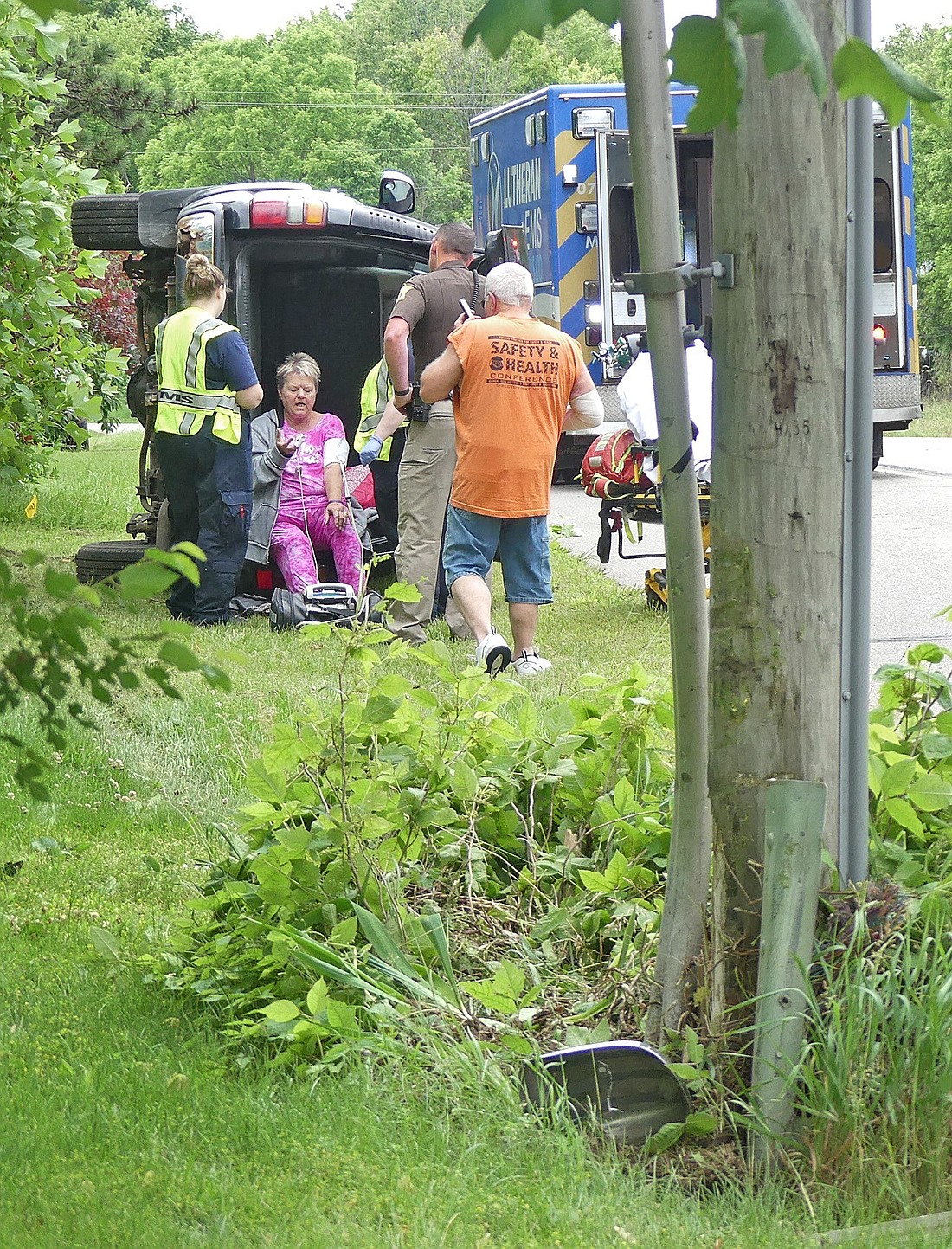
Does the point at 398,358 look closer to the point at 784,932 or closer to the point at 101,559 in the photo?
the point at 101,559

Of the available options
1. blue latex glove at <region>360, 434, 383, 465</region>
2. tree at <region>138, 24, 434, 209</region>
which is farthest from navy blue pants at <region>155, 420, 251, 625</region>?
tree at <region>138, 24, 434, 209</region>

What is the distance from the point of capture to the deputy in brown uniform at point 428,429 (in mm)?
8023

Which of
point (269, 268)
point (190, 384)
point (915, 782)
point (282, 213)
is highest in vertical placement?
point (282, 213)

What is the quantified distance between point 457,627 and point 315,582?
1.12 metres

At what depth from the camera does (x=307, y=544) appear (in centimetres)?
933

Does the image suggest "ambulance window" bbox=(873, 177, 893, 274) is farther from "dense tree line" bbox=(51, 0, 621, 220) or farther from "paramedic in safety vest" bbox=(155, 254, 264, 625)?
"dense tree line" bbox=(51, 0, 621, 220)

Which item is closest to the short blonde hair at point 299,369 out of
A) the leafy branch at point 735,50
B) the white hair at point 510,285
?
the white hair at point 510,285

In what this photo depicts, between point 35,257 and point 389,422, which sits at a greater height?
point 35,257

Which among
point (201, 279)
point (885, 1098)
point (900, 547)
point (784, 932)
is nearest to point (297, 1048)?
point (784, 932)

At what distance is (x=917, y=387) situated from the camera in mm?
15867

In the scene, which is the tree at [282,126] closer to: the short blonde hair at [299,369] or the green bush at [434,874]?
the short blonde hair at [299,369]

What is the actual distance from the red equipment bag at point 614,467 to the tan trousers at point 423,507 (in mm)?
959

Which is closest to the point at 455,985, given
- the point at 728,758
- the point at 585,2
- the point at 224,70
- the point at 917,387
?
the point at 728,758

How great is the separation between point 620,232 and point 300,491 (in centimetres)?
771
